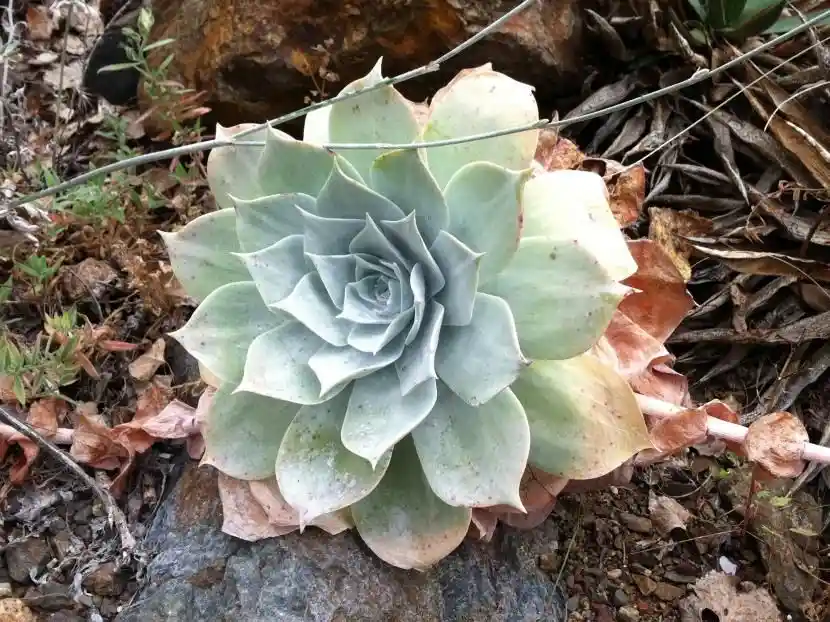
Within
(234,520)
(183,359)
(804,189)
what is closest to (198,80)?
(183,359)

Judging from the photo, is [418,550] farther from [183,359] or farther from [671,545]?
[183,359]

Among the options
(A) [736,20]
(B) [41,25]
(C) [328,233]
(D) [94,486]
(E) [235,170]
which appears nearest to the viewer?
(C) [328,233]

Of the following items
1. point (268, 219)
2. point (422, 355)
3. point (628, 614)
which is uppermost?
point (268, 219)

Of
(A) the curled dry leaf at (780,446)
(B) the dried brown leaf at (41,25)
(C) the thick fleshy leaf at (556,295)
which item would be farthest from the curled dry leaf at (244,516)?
(B) the dried brown leaf at (41,25)

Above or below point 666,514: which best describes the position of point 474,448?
above

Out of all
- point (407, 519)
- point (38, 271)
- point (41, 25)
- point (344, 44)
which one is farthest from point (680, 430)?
point (41, 25)

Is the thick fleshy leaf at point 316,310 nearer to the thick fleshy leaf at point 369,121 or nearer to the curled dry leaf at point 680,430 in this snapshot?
the thick fleshy leaf at point 369,121

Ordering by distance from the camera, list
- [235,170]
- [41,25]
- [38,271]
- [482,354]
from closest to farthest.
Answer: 1. [482,354]
2. [235,170]
3. [38,271]
4. [41,25]

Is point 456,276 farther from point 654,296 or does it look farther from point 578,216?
point 654,296
